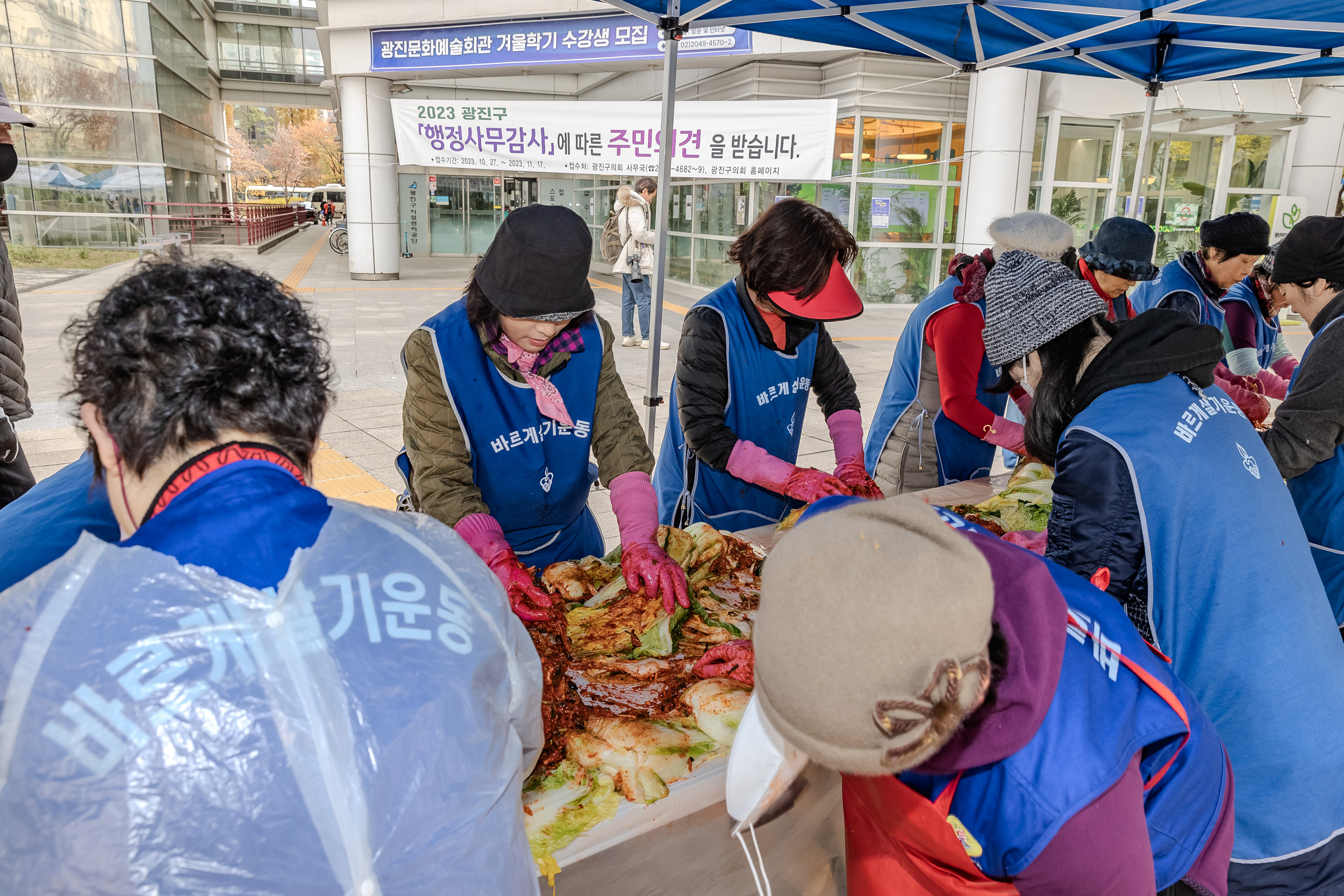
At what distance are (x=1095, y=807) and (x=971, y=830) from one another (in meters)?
0.16

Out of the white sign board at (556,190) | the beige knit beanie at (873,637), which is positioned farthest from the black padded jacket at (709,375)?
the white sign board at (556,190)

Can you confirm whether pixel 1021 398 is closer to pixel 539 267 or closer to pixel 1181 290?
pixel 539 267

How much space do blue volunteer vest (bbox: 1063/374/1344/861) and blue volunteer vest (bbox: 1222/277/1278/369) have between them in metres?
3.28

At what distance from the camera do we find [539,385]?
2305 mm

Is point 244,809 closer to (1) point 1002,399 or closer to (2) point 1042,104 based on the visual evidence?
(1) point 1002,399

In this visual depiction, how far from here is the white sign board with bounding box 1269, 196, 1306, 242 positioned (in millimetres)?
12812

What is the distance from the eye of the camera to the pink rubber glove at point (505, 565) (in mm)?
1894

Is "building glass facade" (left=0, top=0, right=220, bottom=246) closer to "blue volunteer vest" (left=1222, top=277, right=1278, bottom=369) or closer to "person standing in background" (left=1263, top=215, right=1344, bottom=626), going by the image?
"blue volunteer vest" (left=1222, top=277, right=1278, bottom=369)

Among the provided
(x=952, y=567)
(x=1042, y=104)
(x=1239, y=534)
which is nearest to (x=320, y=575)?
(x=952, y=567)

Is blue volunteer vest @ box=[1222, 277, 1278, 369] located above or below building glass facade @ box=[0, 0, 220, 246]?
below

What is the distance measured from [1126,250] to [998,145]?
8610 mm

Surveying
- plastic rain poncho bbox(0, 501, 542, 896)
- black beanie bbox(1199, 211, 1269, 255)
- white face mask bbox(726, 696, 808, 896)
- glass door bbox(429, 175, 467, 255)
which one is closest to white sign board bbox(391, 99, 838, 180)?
black beanie bbox(1199, 211, 1269, 255)

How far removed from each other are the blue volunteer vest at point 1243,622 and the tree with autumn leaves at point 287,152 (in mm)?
59158

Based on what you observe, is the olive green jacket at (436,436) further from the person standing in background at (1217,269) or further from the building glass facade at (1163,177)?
the building glass facade at (1163,177)
